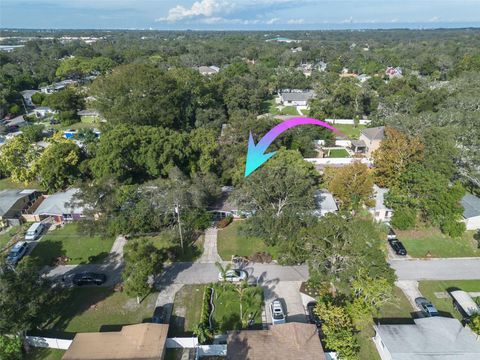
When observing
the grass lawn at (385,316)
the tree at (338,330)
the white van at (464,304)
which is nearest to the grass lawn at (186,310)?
the tree at (338,330)

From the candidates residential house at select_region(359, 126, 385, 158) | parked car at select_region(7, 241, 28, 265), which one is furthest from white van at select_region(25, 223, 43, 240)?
residential house at select_region(359, 126, 385, 158)

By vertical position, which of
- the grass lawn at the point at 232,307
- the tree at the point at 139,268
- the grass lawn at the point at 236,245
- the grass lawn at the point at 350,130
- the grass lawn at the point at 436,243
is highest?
the tree at the point at 139,268

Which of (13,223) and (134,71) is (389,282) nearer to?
(13,223)

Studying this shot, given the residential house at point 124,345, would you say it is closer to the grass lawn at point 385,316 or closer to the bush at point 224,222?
the grass lawn at point 385,316

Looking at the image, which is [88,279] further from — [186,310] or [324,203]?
[324,203]

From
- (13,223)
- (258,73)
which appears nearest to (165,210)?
(13,223)

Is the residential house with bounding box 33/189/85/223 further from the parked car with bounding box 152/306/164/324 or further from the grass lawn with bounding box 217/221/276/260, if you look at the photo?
the parked car with bounding box 152/306/164/324
